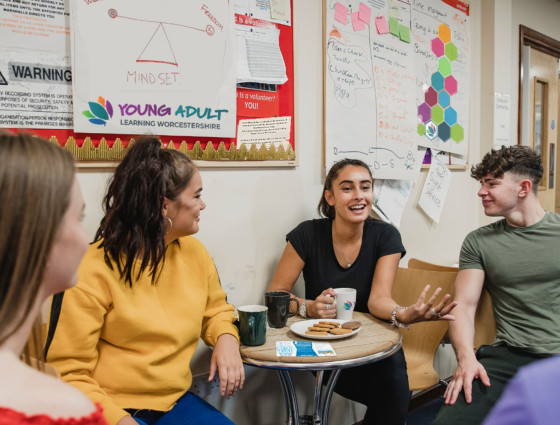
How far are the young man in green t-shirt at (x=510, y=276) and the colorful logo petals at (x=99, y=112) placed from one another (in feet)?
4.62

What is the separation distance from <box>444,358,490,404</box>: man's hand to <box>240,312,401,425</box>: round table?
252mm

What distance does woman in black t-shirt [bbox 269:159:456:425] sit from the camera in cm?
180

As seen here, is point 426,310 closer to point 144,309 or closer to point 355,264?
point 355,264

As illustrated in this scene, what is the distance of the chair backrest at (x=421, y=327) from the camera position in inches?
84.0

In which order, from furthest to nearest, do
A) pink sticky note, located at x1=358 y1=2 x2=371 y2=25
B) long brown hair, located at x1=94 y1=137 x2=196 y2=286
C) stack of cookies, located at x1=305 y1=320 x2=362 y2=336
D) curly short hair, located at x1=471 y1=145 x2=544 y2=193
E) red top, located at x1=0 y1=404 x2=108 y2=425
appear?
pink sticky note, located at x1=358 y1=2 x2=371 y2=25, curly short hair, located at x1=471 y1=145 x2=544 y2=193, stack of cookies, located at x1=305 y1=320 x2=362 y2=336, long brown hair, located at x1=94 y1=137 x2=196 y2=286, red top, located at x1=0 y1=404 x2=108 y2=425

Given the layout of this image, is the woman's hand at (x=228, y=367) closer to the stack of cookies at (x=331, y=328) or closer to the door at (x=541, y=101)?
the stack of cookies at (x=331, y=328)

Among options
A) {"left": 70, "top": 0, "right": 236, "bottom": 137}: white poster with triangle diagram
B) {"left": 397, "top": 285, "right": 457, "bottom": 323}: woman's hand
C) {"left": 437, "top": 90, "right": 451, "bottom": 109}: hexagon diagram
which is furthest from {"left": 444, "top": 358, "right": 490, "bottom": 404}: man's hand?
{"left": 437, "top": 90, "right": 451, "bottom": 109}: hexagon diagram

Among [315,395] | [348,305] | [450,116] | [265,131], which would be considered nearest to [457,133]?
[450,116]

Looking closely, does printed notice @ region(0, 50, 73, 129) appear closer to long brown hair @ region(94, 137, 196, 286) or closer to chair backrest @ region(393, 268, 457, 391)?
long brown hair @ region(94, 137, 196, 286)

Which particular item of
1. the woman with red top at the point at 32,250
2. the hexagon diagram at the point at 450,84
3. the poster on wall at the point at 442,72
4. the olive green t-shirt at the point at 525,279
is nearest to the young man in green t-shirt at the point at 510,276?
the olive green t-shirt at the point at 525,279

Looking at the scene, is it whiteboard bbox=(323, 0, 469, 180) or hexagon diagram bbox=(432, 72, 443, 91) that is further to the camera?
hexagon diagram bbox=(432, 72, 443, 91)

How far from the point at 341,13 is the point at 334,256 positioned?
1164 millimetres

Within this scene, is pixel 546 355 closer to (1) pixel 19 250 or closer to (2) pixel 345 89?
(2) pixel 345 89

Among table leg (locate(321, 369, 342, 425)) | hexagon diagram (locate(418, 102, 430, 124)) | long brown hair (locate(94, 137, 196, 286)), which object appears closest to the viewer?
long brown hair (locate(94, 137, 196, 286))
